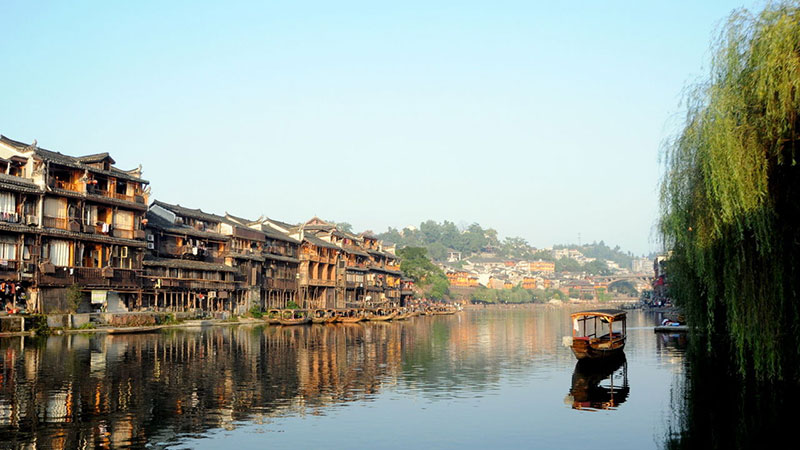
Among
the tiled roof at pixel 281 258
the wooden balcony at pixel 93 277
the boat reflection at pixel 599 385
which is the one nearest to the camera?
the boat reflection at pixel 599 385

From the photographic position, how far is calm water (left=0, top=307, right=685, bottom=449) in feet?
65.2

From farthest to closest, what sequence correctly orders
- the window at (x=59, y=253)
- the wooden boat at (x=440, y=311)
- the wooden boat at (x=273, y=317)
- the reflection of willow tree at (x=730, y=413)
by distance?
the wooden boat at (x=440, y=311) < the wooden boat at (x=273, y=317) < the window at (x=59, y=253) < the reflection of willow tree at (x=730, y=413)

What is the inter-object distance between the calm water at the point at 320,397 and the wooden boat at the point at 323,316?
111ft

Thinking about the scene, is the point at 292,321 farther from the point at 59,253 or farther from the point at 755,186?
the point at 755,186

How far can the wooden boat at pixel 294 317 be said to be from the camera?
74.3m

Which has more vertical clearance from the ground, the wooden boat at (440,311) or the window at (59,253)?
the window at (59,253)

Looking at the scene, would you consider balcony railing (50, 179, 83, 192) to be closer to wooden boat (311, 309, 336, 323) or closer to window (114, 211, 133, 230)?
window (114, 211, 133, 230)

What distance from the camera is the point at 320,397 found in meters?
26.4

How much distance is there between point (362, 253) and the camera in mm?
112812

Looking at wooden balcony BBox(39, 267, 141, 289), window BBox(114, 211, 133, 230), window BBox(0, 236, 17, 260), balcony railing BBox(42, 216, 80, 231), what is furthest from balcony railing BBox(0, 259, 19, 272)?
window BBox(114, 211, 133, 230)

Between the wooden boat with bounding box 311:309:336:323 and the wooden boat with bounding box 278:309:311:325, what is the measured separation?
1122 mm

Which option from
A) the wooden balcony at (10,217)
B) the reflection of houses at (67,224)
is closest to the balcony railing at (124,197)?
the reflection of houses at (67,224)

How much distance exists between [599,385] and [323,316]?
56.4 meters

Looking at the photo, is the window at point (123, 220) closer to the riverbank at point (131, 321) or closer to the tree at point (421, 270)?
the riverbank at point (131, 321)
